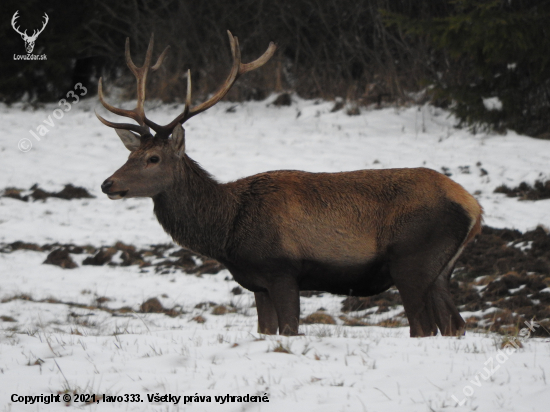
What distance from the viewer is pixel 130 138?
21.6 ft

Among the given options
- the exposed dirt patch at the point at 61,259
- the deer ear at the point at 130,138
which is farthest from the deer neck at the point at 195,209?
the exposed dirt patch at the point at 61,259

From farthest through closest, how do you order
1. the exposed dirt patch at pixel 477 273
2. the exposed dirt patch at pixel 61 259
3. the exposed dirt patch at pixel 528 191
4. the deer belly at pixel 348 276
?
the exposed dirt patch at pixel 528 191 → the exposed dirt patch at pixel 61 259 → the exposed dirt patch at pixel 477 273 → the deer belly at pixel 348 276

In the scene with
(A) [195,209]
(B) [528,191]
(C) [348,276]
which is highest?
(A) [195,209]

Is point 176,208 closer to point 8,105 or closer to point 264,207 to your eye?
point 264,207

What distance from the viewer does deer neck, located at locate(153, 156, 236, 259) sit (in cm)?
625

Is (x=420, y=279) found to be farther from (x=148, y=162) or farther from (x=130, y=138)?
(x=130, y=138)

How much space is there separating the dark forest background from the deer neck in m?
7.84

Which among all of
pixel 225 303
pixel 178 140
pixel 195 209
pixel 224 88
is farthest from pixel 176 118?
pixel 225 303

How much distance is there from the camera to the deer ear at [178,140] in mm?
6414

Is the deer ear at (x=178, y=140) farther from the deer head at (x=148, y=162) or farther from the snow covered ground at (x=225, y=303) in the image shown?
the snow covered ground at (x=225, y=303)

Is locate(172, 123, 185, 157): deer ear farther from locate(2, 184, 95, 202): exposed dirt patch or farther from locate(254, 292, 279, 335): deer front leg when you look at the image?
locate(2, 184, 95, 202): exposed dirt patch

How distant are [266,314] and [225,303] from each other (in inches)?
109

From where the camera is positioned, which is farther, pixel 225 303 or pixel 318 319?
pixel 225 303

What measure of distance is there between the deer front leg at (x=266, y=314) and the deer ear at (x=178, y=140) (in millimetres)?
1487
